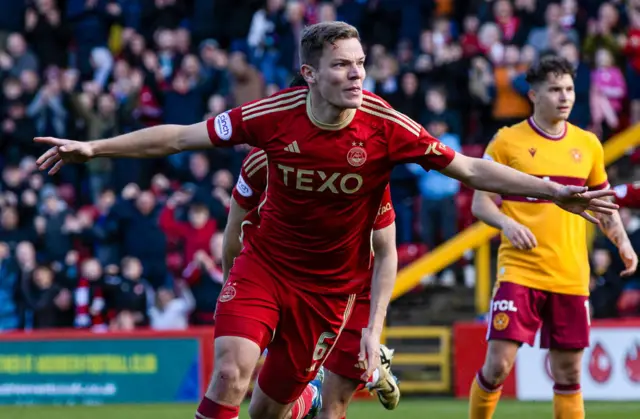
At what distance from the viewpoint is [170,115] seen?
18.2m

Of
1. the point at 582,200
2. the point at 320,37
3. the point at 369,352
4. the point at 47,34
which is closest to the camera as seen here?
the point at 582,200

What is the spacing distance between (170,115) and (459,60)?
13.9 ft

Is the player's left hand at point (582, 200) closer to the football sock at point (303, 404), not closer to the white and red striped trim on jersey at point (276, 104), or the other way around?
the white and red striped trim on jersey at point (276, 104)

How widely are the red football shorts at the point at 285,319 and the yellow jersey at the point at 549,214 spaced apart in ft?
6.15

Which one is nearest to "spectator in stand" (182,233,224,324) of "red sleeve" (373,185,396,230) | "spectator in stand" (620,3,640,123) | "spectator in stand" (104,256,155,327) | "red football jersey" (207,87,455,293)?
"spectator in stand" (104,256,155,327)

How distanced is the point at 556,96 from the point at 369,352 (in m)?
2.64

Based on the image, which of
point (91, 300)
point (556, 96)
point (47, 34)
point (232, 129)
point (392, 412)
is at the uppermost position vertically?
point (47, 34)

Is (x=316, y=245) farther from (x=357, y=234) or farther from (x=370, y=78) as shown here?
(x=370, y=78)

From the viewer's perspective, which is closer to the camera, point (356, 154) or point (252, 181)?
point (356, 154)

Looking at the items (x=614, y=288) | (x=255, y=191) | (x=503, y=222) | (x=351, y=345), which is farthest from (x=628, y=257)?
(x=614, y=288)

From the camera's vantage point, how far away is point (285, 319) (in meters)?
7.11

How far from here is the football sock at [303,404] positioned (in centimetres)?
799

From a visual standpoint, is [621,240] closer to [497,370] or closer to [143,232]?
[497,370]

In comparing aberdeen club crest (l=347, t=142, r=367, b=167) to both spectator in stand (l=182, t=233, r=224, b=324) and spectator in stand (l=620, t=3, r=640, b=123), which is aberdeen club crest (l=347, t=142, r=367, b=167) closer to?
spectator in stand (l=182, t=233, r=224, b=324)
